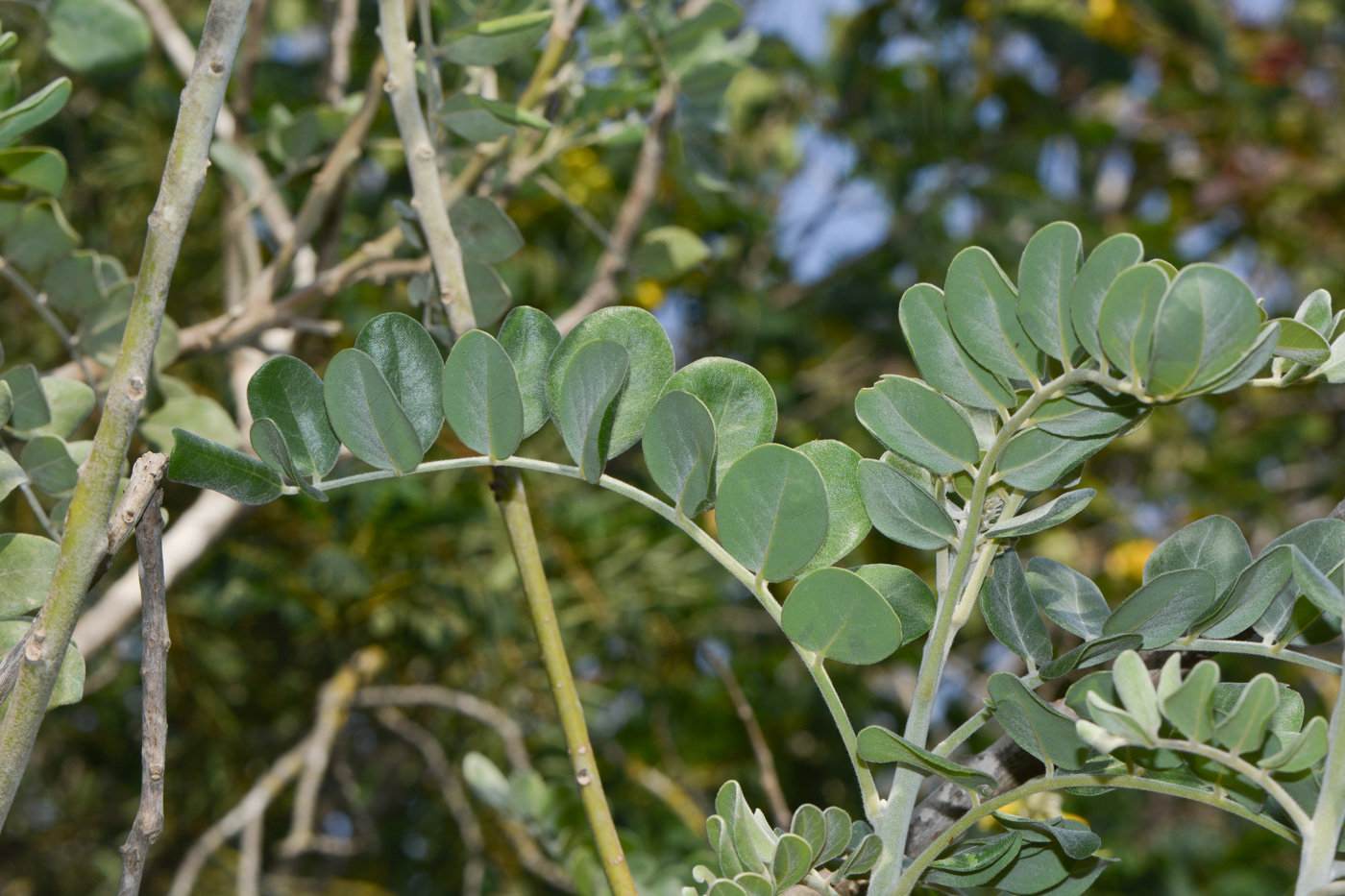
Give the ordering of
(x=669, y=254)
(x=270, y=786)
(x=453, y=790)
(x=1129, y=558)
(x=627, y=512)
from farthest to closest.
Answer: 1. (x=1129, y=558)
2. (x=627, y=512)
3. (x=453, y=790)
4. (x=270, y=786)
5. (x=669, y=254)

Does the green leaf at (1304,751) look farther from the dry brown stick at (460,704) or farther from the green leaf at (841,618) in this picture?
the dry brown stick at (460,704)

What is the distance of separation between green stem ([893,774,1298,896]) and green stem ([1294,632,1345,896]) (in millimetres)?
25

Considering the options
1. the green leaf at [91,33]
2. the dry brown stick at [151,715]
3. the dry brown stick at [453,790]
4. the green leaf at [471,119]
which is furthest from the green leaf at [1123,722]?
the dry brown stick at [453,790]

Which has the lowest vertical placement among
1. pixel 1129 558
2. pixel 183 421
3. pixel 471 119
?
pixel 1129 558

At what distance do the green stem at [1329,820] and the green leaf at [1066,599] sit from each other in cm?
8

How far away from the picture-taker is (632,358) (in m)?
0.31

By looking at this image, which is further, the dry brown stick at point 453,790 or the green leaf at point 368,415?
the dry brown stick at point 453,790

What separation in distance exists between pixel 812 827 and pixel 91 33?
0.50 m

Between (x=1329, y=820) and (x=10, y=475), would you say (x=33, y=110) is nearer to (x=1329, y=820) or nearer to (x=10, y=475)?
(x=10, y=475)

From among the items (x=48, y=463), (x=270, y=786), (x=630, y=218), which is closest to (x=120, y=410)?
(x=48, y=463)

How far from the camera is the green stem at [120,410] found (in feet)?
0.81

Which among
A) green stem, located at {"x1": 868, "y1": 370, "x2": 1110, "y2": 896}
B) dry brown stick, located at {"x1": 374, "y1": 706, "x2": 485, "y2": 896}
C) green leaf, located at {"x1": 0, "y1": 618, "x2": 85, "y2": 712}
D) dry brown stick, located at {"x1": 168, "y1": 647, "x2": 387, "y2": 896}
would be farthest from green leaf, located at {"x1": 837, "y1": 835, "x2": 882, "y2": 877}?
dry brown stick, located at {"x1": 374, "y1": 706, "x2": 485, "y2": 896}

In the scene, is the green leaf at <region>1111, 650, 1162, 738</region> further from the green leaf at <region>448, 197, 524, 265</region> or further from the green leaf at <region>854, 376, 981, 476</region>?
the green leaf at <region>448, 197, 524, 265</region>

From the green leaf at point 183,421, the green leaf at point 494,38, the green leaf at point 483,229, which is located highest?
the green leaf at point 494,38
